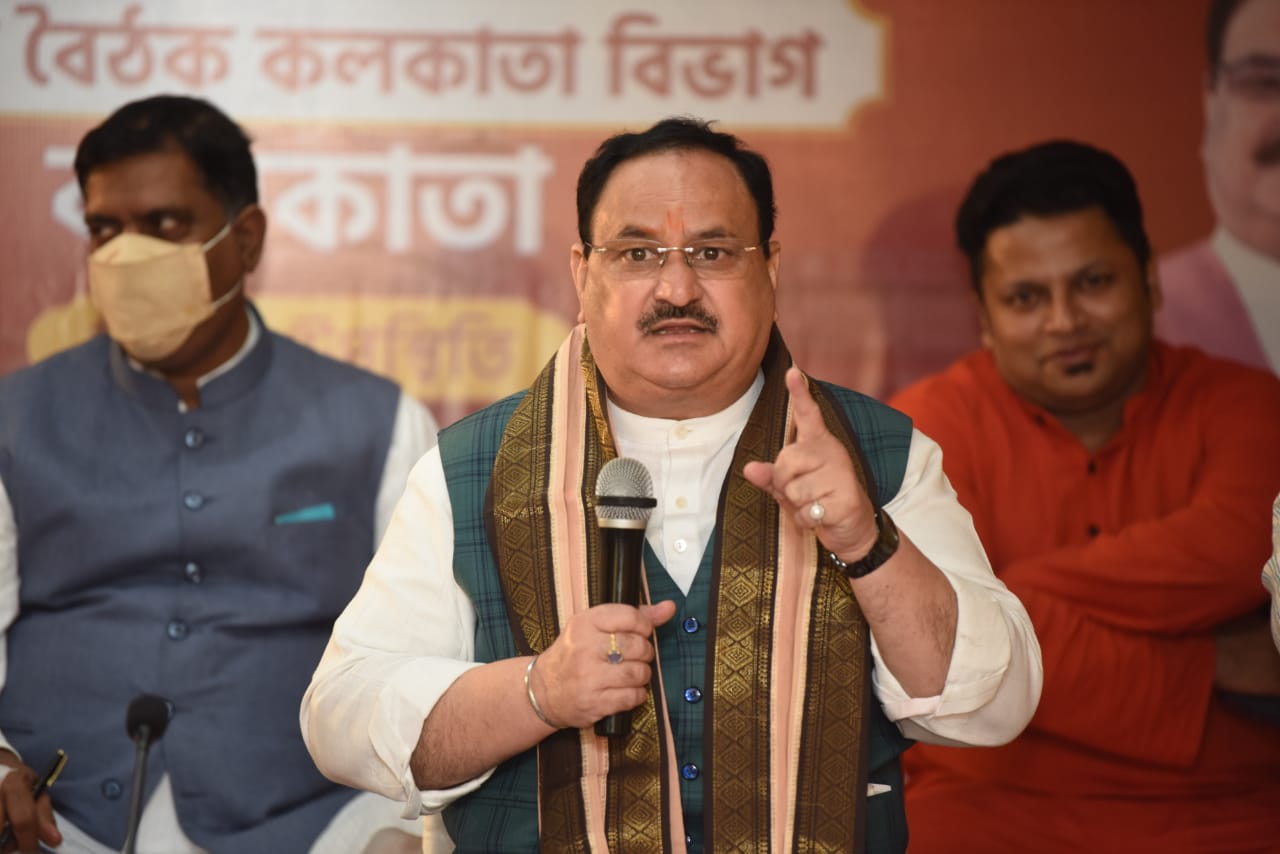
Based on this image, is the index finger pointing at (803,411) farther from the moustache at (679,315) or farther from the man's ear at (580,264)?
the man's ear at (580,264)

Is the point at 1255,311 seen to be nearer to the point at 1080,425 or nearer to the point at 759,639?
the point at 1080,425

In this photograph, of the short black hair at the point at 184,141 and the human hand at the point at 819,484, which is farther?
the short black hair at the point at 184,141

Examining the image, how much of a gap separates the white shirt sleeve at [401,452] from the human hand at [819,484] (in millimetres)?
1722

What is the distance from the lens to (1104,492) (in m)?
4.23

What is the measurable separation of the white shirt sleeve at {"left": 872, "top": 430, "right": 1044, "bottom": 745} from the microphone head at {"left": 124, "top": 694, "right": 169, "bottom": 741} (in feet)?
5.72

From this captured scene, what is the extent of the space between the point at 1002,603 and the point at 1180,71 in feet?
8.88

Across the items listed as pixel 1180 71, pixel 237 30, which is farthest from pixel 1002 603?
pixel 237 30

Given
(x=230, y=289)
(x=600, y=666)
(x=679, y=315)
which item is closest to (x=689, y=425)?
(x=679, y=315)

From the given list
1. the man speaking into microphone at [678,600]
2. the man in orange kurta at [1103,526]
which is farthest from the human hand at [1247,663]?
the man speaking into microphone at [678,600]

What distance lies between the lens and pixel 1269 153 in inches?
193

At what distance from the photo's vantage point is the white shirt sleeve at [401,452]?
4184 mm

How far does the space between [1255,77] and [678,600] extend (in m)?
3.05

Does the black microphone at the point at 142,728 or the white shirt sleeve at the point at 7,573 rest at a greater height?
the white shirt sleeve at the point at 7,573

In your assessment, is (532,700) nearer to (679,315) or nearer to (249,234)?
(679,315)
